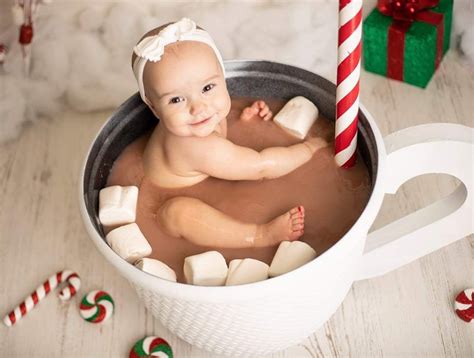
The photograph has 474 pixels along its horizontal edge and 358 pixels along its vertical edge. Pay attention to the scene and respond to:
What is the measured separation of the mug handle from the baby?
0.50 feet

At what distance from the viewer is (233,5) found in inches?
64.0

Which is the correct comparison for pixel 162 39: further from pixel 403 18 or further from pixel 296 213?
pixel 403 18

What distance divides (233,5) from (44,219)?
0.60 m

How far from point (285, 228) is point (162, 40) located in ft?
1.07

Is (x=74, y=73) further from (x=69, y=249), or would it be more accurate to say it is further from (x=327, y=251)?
(x=327, y=251)

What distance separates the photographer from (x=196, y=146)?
1163mm

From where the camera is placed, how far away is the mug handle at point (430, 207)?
111cm

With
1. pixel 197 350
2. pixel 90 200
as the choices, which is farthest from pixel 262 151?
pixel 197 350

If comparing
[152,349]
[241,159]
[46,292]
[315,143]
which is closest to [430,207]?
[315,143]

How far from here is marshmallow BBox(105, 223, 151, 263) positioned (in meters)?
1.11

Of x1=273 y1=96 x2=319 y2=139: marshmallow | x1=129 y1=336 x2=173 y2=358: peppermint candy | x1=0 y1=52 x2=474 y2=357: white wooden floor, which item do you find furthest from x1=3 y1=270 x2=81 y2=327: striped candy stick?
x1=273 y1=96 x2=319 y2=139: marshmallow

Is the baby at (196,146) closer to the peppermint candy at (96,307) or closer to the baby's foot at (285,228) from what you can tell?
the baby's foot at (285,228)

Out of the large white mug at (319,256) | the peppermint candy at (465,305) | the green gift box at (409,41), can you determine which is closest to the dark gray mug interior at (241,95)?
the large white mug at (319,256)

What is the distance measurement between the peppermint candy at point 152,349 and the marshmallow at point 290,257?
0.33 metres
